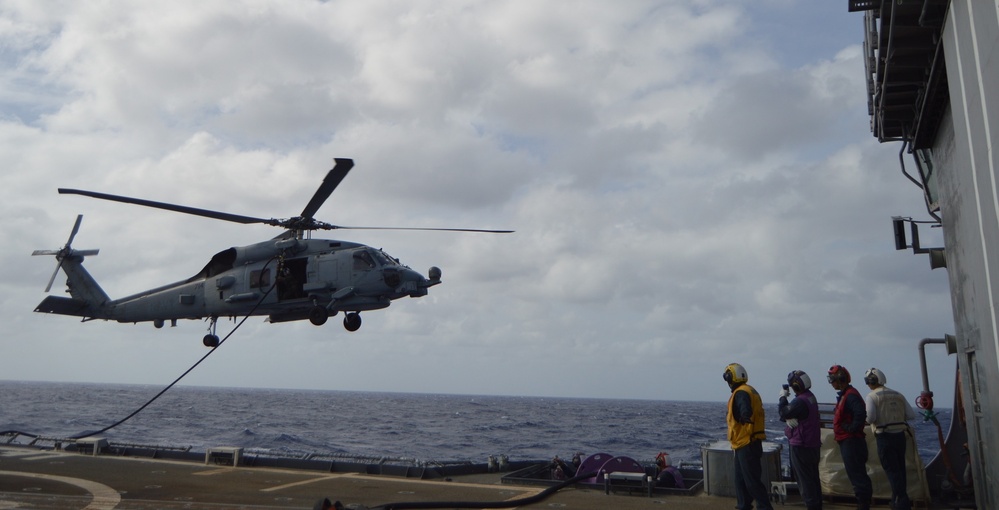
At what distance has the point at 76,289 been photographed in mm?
19078

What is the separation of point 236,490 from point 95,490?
90.1 inches

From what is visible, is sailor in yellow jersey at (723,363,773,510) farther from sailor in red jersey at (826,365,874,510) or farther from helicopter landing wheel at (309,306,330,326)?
helicopter landing wheel at (309,306,330,326)

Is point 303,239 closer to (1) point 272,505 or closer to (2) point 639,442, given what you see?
(1) point 272,505

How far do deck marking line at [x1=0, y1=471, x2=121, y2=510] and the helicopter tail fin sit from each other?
5120 millimetres

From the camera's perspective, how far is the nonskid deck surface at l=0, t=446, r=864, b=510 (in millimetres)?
11109

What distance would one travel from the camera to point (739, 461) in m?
9.08

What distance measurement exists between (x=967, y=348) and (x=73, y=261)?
20.1 meters

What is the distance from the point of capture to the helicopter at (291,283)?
16438 mm

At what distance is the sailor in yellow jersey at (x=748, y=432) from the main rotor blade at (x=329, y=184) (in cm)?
826

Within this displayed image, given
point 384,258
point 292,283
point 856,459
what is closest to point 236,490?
point 292,283

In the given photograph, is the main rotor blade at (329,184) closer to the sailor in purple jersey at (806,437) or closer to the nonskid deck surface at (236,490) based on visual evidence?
the nonskid deck surface at (236,490)

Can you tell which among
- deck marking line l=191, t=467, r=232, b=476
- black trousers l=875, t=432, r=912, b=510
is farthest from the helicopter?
black trousers l=875, t=432, r=912, b=510

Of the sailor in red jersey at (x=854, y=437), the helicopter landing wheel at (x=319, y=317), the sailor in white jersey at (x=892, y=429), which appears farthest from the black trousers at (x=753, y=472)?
the helicopter landing wheel at (x=319, y=317)

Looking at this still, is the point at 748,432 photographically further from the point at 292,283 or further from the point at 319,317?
the point at 292,283
